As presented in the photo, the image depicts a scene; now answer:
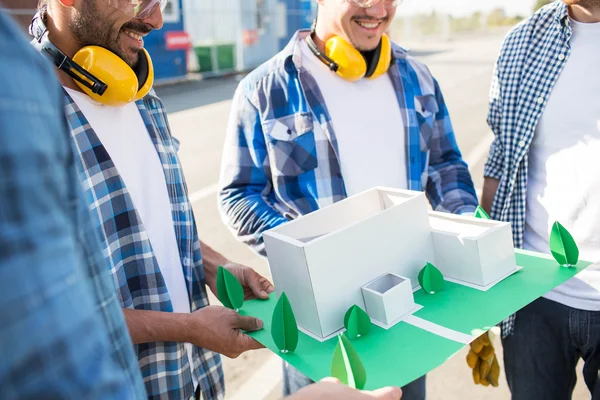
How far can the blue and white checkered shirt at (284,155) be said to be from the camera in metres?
2.16

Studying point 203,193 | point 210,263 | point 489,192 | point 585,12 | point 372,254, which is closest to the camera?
point 372,254

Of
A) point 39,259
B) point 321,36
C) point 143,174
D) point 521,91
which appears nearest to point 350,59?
point 321,36

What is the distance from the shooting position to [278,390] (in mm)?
3258

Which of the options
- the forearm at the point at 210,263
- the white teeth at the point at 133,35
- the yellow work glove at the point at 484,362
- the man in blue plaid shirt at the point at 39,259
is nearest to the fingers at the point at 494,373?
the yellow work glove at the point at 484,362

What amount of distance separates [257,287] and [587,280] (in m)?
1.29

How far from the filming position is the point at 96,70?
156cm

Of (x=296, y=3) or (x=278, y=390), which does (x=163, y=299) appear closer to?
(x=278, y=390)

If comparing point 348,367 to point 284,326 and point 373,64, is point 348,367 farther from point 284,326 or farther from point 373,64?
point 373,64

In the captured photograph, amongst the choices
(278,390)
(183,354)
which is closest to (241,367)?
(278,390)

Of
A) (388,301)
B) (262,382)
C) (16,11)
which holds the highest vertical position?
(16,11)

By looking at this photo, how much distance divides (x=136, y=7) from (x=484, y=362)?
188cm

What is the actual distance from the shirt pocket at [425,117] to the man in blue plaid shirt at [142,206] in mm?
1045

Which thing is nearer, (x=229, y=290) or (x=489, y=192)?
(x=229, y=290)

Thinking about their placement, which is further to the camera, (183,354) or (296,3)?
(296,3)
